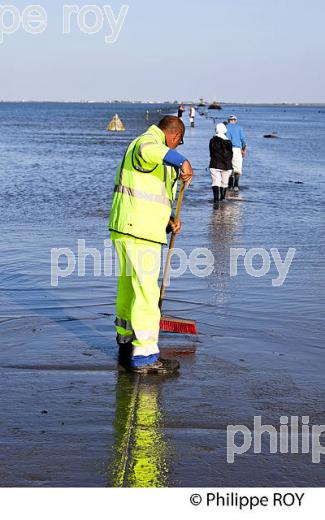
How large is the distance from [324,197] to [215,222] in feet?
17.5

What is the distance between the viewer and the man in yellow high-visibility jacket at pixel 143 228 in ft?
19.7

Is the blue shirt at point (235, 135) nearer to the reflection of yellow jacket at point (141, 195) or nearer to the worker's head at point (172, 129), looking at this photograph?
the worker's head at point (172, 129)

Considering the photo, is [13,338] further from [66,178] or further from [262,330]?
[66,178]

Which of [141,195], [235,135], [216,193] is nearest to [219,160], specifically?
[216,193]

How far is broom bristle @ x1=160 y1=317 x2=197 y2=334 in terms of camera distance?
7.10 metres

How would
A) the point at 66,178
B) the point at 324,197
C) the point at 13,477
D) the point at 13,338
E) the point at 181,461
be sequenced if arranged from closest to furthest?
the point at 13,477 → the point at 181,461 → the point at 13,338 → the point at 324,197 → the point at 66,178

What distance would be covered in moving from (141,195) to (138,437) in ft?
5.82

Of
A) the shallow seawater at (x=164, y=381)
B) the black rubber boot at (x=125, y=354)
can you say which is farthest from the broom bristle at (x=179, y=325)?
the black rubber boot at (x=125, y=354)

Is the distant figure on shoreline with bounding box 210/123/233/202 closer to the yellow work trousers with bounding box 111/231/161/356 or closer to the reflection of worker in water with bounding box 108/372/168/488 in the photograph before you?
the yellow work trousers with bounding box 111/231/161/356

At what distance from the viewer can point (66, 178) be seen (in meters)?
22.3

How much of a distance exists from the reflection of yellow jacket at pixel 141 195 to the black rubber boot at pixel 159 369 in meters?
0.83

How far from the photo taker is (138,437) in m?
4.88

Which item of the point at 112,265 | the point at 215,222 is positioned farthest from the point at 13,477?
the point at 215,222

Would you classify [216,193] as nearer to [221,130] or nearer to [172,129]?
[221,130]
